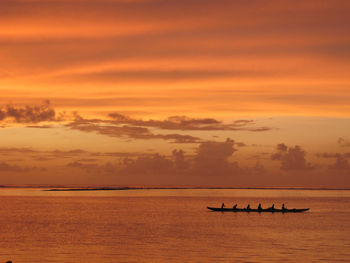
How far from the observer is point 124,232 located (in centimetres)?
6259

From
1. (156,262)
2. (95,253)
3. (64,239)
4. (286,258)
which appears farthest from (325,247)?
(64,239)

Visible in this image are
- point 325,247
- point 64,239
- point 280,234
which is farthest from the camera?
point 280,234

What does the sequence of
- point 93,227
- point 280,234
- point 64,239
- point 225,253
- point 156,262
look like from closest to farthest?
point 156,262 < point 225,253 < point 64,239 < point 280,234 < point 93,227

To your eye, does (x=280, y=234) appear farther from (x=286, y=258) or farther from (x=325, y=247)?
(x=286, y=258)

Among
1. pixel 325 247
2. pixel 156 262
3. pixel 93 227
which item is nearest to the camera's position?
pixel 156 262

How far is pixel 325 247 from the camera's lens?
4984cm

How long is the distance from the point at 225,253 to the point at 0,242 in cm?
2112

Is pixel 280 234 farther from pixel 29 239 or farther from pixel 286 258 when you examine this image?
pixel 29 239

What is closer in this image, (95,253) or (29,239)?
A: (95,253)

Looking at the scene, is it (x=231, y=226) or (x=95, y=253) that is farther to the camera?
(x=231, y=226)

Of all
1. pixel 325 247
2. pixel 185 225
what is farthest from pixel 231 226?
pixel 325 247

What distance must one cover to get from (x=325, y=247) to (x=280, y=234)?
1074 centimetres

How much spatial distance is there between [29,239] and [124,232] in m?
11.0

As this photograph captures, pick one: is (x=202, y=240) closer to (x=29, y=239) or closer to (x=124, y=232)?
(x=124, y=232)
